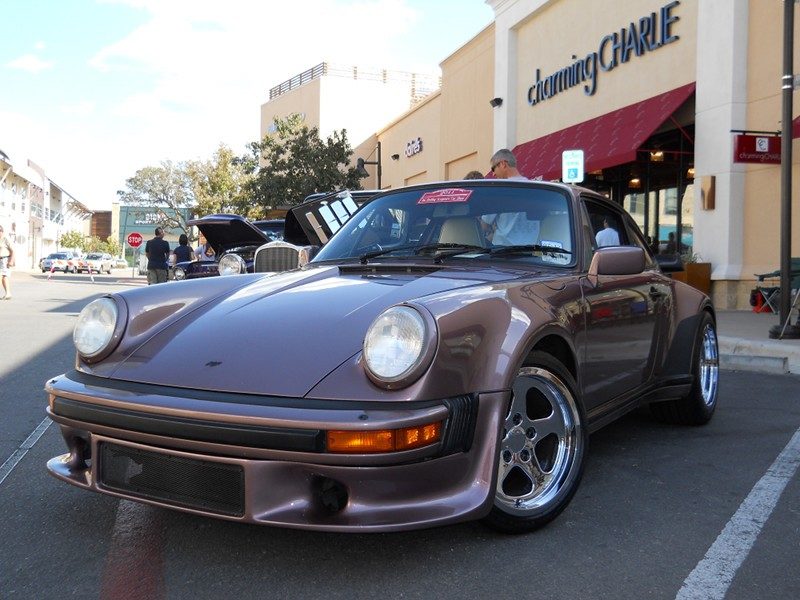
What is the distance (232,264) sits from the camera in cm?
529

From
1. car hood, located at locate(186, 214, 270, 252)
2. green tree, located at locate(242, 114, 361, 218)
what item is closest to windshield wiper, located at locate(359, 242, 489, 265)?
car hood, located at locate(186, 214, 270, 252)

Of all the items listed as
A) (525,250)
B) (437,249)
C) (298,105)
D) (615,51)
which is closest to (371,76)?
(298,105)

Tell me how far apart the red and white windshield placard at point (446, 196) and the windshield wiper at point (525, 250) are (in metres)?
0.40

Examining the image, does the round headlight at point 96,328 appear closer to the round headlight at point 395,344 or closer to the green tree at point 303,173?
the round headlight at point 395,344

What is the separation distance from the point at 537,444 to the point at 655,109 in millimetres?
11614

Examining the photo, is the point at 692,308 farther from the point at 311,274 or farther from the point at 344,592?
the point at 344,592

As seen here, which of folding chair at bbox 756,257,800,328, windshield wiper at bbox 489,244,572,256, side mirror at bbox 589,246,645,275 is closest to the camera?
side mirror at bbox 589,246,645,275

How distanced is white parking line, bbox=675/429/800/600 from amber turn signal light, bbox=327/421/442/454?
934 millimetres

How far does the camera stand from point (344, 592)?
2352 mm

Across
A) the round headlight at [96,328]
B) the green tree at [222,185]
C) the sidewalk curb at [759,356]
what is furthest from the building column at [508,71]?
the green tree at [222,185]

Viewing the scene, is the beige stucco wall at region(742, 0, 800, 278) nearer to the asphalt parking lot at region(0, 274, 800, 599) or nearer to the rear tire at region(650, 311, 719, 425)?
the rear tire at region(650, 311, 719, 425)

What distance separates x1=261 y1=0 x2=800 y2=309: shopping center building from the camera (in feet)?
38.5

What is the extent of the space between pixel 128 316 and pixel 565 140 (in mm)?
14455

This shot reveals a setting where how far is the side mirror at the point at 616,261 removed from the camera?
338cm
